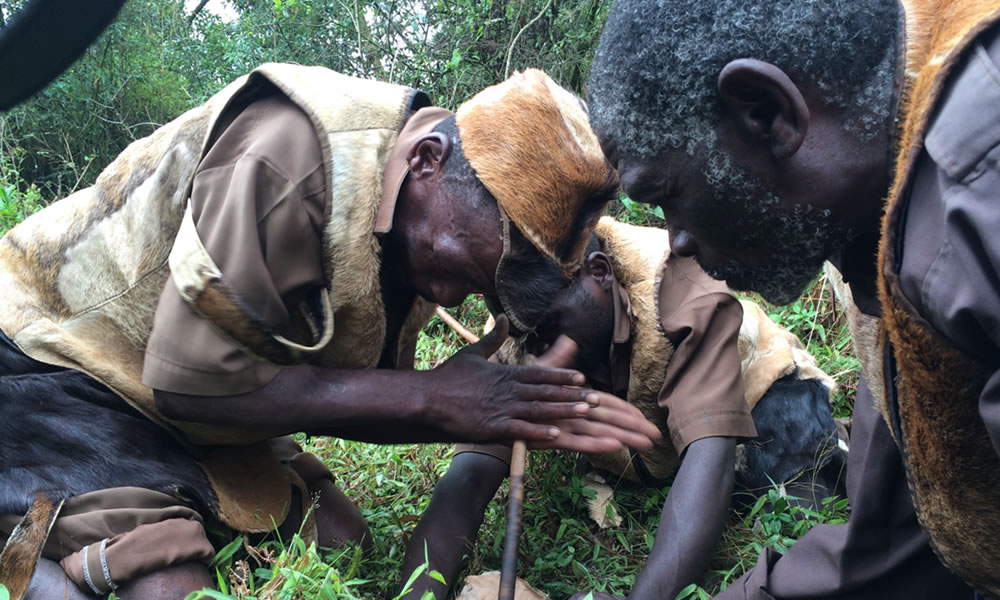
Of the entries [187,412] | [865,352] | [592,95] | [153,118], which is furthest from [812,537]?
[153,118]

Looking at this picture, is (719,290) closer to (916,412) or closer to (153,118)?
(916,412)

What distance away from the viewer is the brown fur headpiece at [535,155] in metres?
2.48

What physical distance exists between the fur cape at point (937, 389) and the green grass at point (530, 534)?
36.7 inches

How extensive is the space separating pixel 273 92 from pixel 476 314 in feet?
8.96

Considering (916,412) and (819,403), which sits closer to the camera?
(916,412)

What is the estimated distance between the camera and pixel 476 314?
5.05 meters

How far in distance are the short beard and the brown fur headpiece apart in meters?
0.73

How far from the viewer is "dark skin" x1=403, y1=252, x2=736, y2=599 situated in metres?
2.54

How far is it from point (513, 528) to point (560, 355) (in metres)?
0.82

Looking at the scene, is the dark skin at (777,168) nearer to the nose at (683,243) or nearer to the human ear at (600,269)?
the nose at (683,243)

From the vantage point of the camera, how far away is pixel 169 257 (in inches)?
91.5

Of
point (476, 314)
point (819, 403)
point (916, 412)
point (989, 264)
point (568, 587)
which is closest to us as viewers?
point (989, 264)

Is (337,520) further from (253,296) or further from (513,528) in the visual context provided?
(253,296)

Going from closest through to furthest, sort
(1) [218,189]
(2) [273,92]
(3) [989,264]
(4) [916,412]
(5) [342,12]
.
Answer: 1. (3) [989,264]
2. (4) [916,412]
3. (1) [218,189]
4. (2) [273,92]
5. (5) [342,12]
